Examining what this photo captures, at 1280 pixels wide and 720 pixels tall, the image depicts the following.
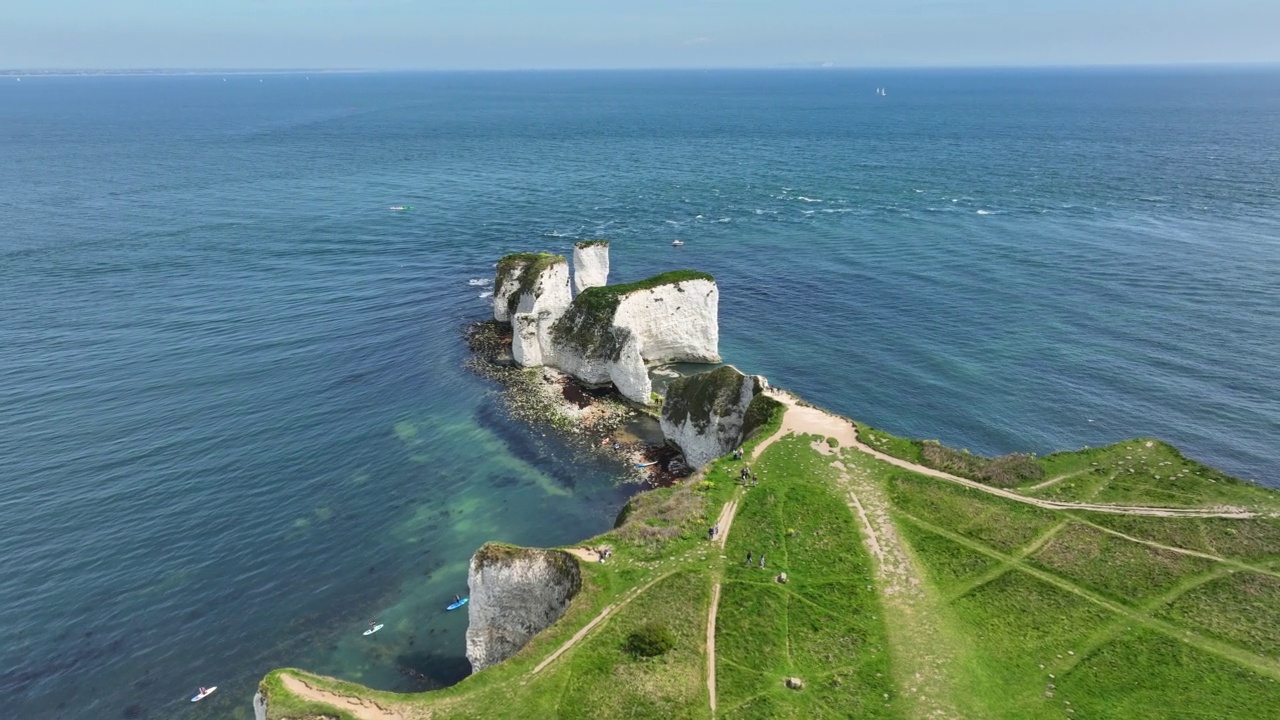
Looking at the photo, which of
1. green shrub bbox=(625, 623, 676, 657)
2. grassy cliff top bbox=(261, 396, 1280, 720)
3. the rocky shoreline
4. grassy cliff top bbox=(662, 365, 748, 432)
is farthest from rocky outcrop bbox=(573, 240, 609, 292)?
green shrub bbox=(625, 623, 676, 657)

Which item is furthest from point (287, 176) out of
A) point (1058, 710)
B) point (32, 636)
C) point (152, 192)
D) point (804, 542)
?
point (1058, 710)

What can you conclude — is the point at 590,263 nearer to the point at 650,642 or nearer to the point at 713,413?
the point at 713,413

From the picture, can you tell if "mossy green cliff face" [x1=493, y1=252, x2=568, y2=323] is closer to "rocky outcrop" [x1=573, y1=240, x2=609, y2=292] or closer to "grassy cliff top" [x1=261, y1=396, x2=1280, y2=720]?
"rocky outcrop" [x1=573, y1=240, x2=609, y2=292]

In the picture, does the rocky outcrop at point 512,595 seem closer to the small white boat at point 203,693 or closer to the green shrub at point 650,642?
the green shrub at point 650,642

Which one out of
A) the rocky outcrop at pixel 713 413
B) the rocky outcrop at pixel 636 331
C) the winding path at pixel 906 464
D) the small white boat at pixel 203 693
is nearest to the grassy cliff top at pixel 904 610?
the winding path at pixel 906 464

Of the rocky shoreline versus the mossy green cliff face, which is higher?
the mossy green cliff face
